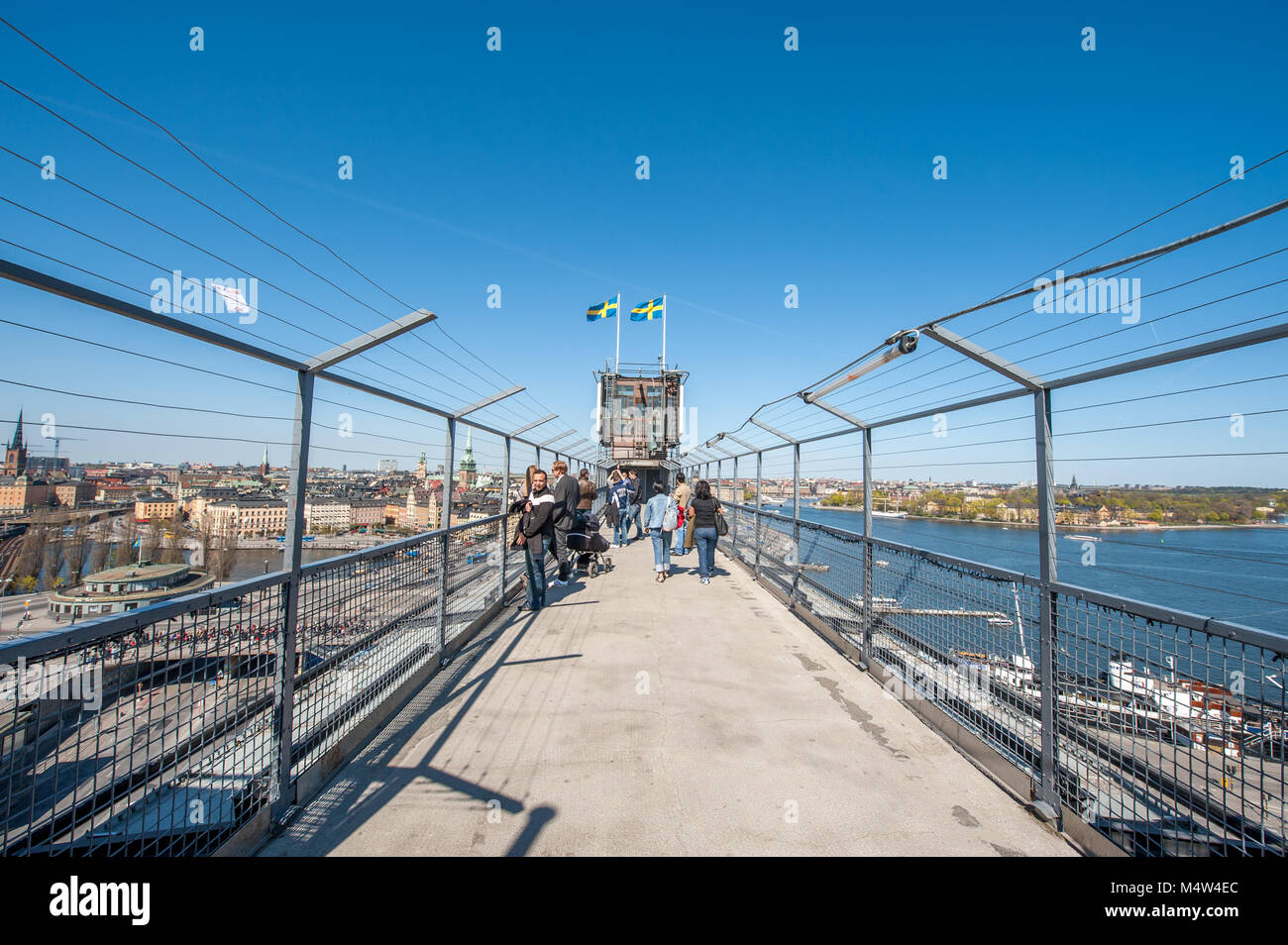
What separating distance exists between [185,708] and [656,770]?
211cm

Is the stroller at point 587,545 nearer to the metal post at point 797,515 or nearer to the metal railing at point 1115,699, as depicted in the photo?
the metal post at point 797,515

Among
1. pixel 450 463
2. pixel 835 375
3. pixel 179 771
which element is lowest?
pixel 179 771

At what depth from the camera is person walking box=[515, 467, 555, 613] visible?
5969 millimetres

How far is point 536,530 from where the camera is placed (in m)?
5.97

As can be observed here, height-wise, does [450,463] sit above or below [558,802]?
above

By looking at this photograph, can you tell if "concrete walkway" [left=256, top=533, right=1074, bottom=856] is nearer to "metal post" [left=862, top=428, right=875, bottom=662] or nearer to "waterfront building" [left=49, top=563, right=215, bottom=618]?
"metal post" [left=862, top=428, right=875, bottom=662]

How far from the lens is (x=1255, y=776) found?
6.19 feet

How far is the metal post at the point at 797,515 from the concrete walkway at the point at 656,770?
1646 mm

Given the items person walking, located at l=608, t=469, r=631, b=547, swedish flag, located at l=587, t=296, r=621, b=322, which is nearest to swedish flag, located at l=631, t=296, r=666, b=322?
swedish flag, located at l=587, t=296, r=621, b=322

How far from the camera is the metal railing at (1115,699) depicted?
1862 millimetres

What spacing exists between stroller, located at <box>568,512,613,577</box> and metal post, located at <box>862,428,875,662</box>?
379cm
